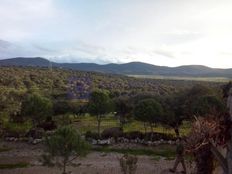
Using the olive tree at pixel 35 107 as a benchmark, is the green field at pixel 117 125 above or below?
below

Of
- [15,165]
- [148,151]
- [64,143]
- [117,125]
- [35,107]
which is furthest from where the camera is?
[117,125]

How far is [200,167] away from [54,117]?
5178 cm

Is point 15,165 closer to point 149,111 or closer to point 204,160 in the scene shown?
point 149,111

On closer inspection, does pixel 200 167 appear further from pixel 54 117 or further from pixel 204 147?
pixel 54 117

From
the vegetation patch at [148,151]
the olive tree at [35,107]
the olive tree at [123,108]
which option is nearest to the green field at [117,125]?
the olive tree at [123,108]

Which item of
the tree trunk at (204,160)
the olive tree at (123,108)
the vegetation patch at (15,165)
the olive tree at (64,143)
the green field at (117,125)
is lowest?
the green field at (117,125)

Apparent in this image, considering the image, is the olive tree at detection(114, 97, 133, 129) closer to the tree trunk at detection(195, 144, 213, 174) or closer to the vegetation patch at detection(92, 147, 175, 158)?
the vegetation patch at detection(92, 147, 175, 158)

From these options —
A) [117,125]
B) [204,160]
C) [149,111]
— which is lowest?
[117,125]

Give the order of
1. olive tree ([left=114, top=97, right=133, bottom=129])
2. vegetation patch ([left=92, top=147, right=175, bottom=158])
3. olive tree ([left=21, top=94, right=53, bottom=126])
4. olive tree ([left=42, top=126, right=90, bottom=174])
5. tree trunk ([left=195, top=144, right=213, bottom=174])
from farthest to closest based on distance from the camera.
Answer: olive tree ([left=114, top=97, right=133, bottom=129])
olive tree ([left=21, top=94, right=53, bottom=126])
vegetation patch ([left=92, top=147, right=175, bottom=158])
olive tree ([left=42, top=126, right=90, bottom=174])
tree trunk ([left=195, top=144, right=213, bottom=174])

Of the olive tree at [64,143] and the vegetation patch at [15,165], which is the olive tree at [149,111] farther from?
the olive tree at [64,143]

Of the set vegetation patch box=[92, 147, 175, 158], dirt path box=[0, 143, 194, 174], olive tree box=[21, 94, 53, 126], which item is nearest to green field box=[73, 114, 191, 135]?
olive tree box=[21, 94, 53, 126]

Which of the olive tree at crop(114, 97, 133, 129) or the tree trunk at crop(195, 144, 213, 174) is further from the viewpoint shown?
the olive tree at crop(114, 97, 133, 129)

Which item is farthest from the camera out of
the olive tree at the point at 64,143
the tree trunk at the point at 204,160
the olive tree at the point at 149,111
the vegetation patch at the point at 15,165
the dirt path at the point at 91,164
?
the olive tree at the point at 149,111

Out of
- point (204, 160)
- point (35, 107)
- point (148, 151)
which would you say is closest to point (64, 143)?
point (148, 151)
